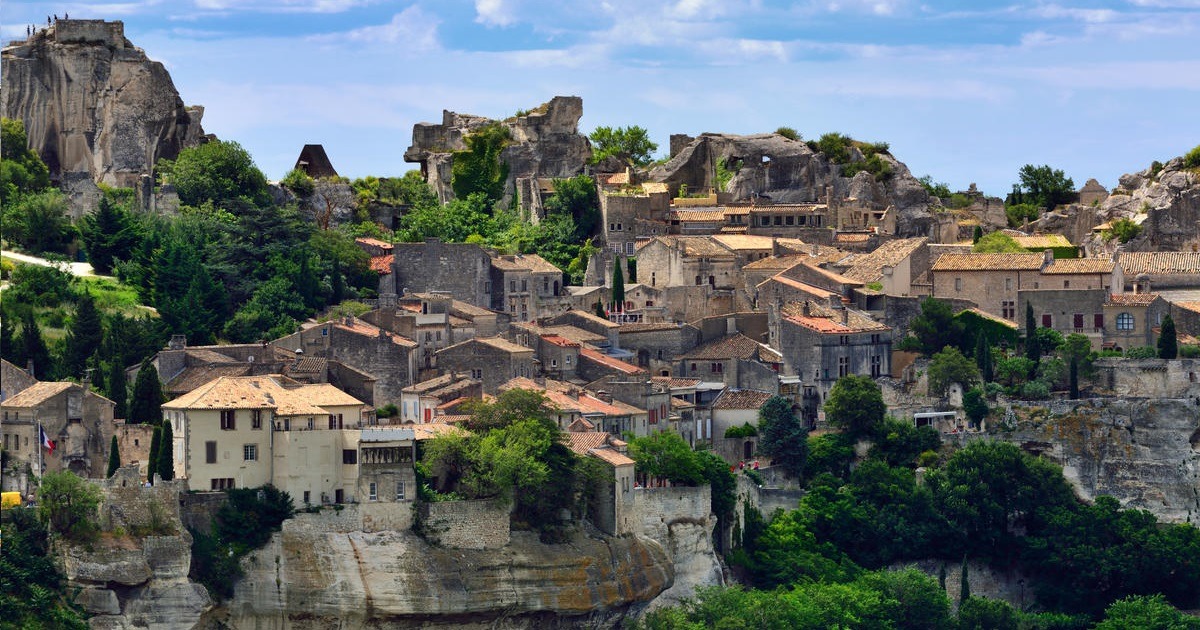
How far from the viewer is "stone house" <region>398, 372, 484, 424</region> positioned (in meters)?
74.7

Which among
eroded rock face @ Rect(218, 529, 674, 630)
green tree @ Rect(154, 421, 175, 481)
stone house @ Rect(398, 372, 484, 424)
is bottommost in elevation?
eroded rock face @ Rect(218, 529, 674, 630)

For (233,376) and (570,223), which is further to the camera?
(570,223)

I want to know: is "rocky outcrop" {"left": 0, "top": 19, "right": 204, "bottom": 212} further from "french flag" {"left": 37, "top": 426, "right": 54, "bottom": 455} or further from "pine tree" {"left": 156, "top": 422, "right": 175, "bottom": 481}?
"pine tree" {"left": 156, "top": 422, "right": 175, "bottom": 481}

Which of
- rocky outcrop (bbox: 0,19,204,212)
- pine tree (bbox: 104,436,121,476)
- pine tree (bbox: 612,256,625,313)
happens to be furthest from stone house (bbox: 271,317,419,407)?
rocky outcrop (bbox: 0,19,204,212)

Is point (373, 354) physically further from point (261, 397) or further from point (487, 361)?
point (261, 397)

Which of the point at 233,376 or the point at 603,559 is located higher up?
the point at 233,376

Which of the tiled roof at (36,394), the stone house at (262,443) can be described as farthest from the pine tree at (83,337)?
the stone house at (262,443)

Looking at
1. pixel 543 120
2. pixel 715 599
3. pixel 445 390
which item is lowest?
pixel 715 599

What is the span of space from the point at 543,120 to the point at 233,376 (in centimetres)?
3456

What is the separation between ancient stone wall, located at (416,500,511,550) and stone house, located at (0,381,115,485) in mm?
8677

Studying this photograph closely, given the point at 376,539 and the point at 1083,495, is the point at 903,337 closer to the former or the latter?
the point at 1083,495

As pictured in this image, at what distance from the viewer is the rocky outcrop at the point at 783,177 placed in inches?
4092

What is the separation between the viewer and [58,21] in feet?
324

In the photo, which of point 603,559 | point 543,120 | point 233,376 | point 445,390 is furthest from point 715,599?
point 543,120
